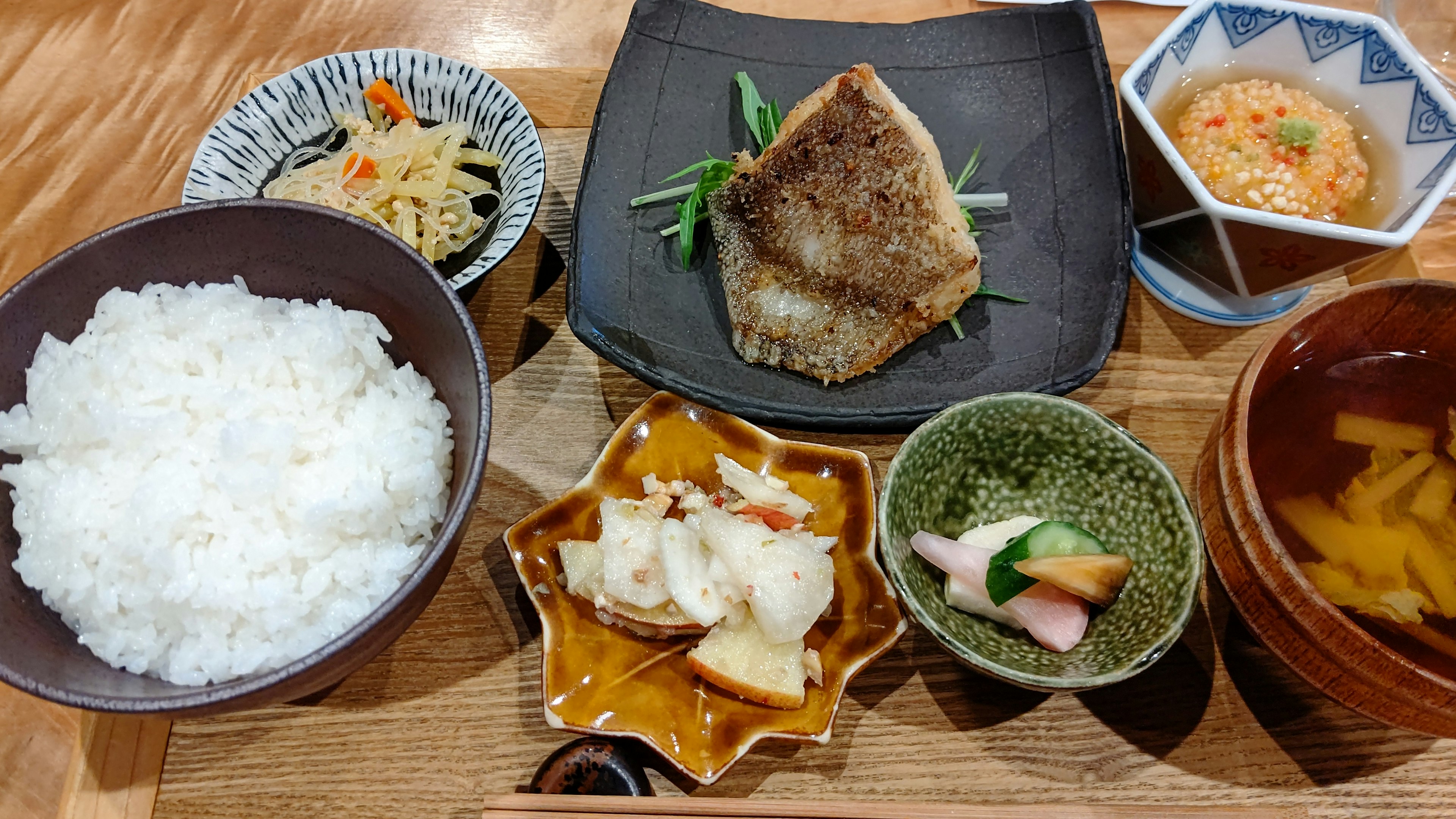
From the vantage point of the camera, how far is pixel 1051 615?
1.42 m

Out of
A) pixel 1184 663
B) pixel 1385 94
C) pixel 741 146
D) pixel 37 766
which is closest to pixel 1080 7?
pixel 1385 94

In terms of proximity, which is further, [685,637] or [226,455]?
[685,637]

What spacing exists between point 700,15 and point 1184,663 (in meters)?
1.96

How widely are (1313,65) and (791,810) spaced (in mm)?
2071

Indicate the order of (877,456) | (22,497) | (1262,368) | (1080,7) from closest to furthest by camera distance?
(22,497), (1262,368), (877,456), (1080,7)

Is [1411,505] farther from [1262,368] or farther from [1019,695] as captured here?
[1019,695]

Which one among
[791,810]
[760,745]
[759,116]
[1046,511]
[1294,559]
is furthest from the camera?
[759,116]

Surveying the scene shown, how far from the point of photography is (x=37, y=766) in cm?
157

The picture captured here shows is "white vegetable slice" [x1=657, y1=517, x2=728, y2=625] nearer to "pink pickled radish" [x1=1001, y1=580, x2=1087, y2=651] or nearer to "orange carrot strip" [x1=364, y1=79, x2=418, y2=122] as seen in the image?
"pink pickled radish" [x1=1001, y1=580, x2=1087, y2=651]

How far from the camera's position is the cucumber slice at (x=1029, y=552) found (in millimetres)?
1363

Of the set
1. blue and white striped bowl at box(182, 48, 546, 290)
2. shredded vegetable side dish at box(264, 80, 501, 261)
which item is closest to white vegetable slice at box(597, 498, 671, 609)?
blue and white striped bowl at box(182, 48, 546, 290)

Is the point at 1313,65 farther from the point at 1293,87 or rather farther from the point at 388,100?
the point at 388,100

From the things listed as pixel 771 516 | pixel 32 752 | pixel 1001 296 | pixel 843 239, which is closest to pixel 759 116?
pixel 843 239

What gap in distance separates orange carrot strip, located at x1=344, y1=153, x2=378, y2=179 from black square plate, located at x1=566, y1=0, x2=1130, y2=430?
52 centimetres
